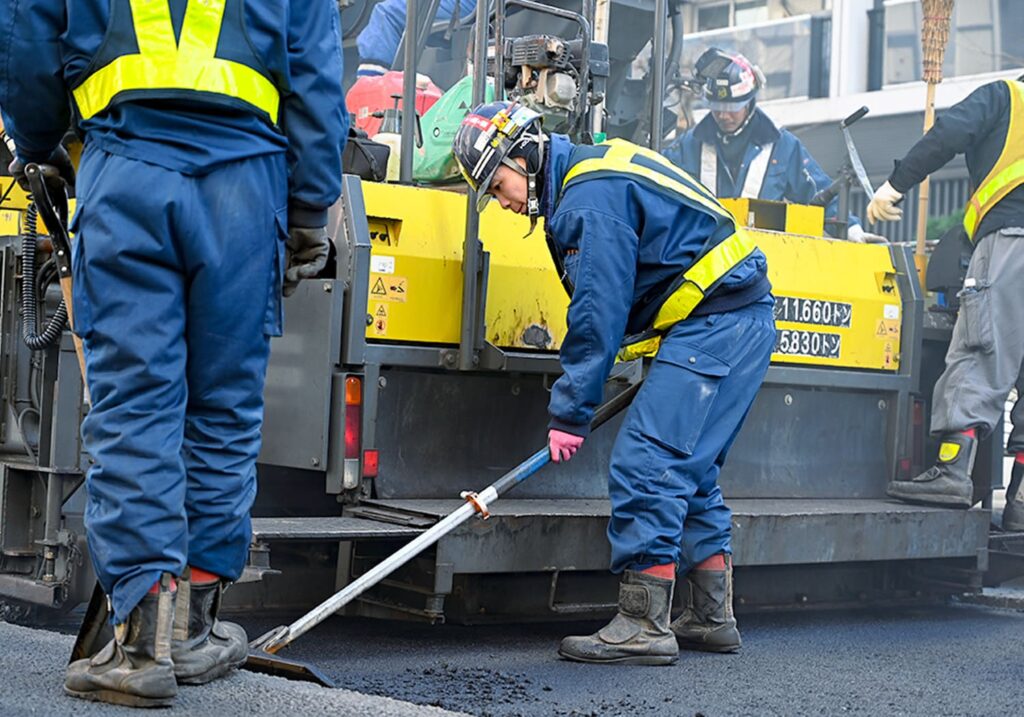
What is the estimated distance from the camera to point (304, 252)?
3773mm

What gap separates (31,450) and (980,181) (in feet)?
13.0

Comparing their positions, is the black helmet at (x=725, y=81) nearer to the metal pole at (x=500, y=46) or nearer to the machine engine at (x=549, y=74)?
the machine engine at (x=549, y=74)

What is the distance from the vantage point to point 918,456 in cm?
691

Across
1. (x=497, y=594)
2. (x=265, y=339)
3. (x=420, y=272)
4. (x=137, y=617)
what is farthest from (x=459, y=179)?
(x=137, y=617)

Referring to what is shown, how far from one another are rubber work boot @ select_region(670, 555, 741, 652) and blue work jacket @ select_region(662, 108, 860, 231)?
12.3 ft

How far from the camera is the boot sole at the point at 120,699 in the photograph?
10.9ft

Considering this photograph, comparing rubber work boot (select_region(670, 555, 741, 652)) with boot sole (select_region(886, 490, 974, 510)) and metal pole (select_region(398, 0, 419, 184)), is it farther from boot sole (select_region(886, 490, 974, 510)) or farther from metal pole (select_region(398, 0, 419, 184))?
metal pole (select_region(398, 0, 419, 184))

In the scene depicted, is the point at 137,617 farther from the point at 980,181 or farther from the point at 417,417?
the point at 980,181

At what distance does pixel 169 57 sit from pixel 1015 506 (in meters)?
4.65

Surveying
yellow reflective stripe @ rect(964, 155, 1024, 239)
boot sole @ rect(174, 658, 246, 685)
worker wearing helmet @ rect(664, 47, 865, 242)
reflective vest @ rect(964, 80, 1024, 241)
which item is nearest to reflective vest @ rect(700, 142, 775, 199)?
worker wearing helmet @ rect(664, 47, 865, 242)

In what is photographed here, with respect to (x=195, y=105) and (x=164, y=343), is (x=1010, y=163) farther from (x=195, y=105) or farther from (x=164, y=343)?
(x=164, y=343)

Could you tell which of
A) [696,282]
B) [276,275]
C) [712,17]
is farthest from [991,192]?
[712,17]

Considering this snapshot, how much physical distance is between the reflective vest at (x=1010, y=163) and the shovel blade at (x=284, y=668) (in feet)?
12.7

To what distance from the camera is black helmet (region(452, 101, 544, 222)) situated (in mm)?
5059
